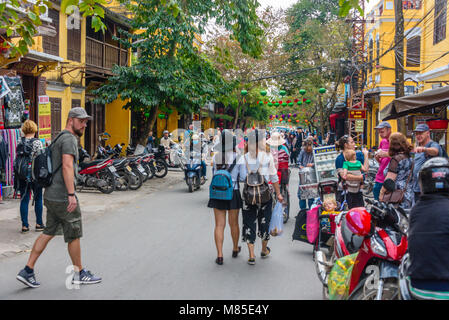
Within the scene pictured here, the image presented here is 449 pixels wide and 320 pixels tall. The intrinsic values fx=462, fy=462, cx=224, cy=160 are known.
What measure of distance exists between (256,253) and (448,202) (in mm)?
4248

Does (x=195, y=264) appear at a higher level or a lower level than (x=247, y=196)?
lower

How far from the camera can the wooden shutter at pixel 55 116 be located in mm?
16422

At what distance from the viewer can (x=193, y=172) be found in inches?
552

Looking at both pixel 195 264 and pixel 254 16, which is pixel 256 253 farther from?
pixel 254 16

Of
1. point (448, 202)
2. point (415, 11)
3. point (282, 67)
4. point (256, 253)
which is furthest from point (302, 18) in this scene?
point (448, 202)

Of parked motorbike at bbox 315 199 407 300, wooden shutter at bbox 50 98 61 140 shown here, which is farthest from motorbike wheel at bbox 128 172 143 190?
parked motorbike at bbox 315 199 407 300

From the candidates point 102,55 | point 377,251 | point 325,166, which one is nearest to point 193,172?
point 325,166

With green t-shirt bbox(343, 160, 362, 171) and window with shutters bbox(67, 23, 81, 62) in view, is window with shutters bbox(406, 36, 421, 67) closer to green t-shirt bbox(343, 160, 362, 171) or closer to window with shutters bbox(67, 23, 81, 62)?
window with shutters bbox(67, 23, 81, 62)

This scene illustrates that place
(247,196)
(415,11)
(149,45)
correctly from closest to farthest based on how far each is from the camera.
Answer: (247,196), (149,45), (415,11)

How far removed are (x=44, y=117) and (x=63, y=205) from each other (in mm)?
9212

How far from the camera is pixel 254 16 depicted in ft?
47.7

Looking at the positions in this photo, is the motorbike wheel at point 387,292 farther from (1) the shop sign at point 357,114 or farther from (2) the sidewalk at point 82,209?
(1) the shop sign at point 357,114

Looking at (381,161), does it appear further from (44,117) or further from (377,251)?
(44,117)

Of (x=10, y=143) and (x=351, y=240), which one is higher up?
(x=10, y=143)
